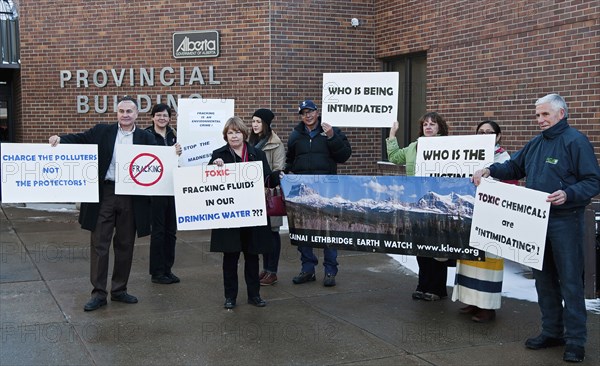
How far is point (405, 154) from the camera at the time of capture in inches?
252

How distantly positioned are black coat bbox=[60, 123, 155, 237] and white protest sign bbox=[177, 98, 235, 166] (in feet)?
5.19

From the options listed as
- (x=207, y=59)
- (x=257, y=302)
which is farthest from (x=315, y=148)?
(x=207, y=59)

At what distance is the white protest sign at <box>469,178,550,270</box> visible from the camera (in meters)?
4.73

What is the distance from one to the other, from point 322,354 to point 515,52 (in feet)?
18.3

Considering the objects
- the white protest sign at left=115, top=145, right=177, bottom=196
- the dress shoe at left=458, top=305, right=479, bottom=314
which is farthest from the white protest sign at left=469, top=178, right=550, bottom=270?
the white protest sign at left=115, top=145, right=177, bottom=196

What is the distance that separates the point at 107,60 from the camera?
39.3ft

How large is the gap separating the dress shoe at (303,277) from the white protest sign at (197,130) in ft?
6.12

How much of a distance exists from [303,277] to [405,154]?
1695 mm

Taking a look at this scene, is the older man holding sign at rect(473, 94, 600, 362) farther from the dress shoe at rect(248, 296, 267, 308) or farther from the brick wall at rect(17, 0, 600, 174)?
the brick wall at rect(17, 0, 600, 174)

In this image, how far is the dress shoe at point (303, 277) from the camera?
22.8 ft

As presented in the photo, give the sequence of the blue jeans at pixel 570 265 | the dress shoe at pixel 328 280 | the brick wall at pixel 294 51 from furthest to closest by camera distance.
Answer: the brick wall at pixel 294 51 → the dress shoe at pixel 328 280 → the blue jeans at pixel 570 265

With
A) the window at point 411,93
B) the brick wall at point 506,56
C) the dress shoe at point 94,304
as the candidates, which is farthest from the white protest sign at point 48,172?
the window at point 411,93

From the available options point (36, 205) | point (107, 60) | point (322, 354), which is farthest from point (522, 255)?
point (36, 205)

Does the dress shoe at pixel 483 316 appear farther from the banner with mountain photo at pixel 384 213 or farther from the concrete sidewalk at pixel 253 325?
the banner with mountain photo at pixel 384 213
